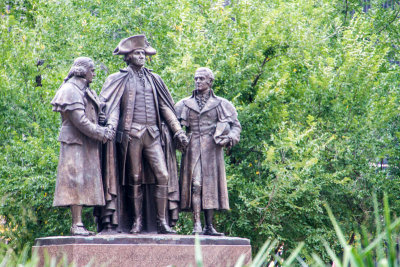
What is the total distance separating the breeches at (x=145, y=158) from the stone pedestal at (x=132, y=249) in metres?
0.83

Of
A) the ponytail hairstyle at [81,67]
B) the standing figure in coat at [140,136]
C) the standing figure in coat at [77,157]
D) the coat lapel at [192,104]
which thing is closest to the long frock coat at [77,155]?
the standing figure in coat at [77,157]

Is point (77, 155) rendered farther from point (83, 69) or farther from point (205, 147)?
point (205, 147)

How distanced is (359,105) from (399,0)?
7472 millimetres

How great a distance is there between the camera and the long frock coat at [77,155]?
8.77 m

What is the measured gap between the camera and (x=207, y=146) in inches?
388

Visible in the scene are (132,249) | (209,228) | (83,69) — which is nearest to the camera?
(132,249)

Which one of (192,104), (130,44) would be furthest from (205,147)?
(130,44)

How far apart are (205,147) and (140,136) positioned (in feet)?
3.12

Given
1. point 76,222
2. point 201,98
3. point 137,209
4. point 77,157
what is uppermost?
point 201,98

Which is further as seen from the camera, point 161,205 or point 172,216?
point 172,216

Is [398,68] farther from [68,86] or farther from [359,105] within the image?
[68,86]

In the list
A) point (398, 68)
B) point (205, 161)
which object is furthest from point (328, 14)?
point (205, 161)

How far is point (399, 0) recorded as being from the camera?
79.1 ft

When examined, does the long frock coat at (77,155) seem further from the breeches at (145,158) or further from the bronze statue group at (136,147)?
the breeches at (145,158)
